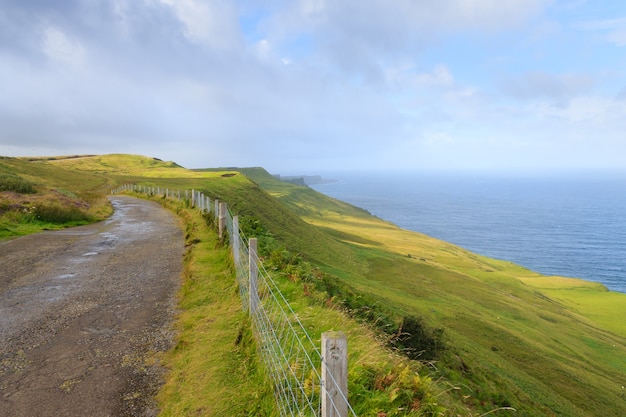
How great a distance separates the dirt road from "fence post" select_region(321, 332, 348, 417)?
404 centimetres

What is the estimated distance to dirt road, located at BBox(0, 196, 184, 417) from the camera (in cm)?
674

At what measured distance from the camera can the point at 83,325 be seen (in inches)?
380

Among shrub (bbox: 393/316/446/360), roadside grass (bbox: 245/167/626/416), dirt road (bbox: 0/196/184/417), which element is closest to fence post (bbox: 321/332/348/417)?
dirt road (bbox: 0/196/184/417)

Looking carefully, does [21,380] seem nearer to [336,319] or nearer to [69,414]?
[69,414]

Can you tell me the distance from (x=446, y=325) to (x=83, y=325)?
32.5 meters

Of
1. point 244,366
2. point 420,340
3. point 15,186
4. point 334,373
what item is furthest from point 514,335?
point 15,186

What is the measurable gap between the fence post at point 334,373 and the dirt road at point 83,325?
4044 millimetres

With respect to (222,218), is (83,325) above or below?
below

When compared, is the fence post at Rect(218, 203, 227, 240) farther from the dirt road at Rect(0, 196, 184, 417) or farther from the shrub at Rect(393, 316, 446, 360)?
the shrub at Rect(393, 316, 446, 360)

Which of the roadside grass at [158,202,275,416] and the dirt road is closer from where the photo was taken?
the roadside grass at [158,202,275,416]

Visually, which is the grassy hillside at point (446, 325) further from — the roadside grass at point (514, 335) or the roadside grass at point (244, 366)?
the roadside grass at point (514, 335)

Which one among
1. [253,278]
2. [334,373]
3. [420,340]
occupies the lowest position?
[420,340]

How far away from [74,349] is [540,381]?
32.0 m

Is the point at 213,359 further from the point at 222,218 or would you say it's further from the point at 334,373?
the point at 222,218
